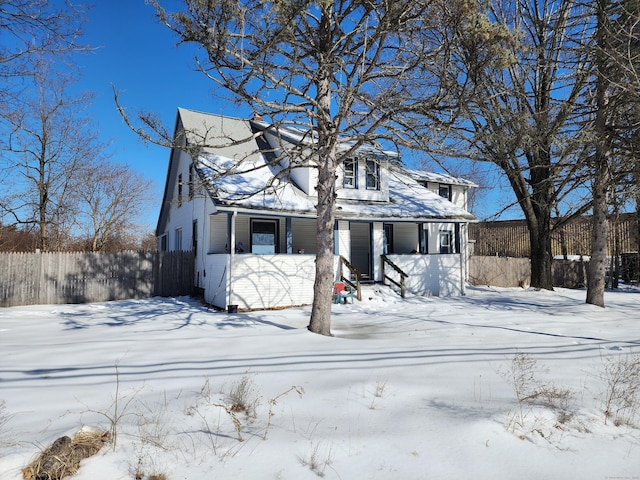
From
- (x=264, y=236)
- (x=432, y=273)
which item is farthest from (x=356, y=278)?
(x=432, y=273)

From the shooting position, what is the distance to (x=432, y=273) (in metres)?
16.6

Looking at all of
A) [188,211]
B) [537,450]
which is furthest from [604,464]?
[188,211]

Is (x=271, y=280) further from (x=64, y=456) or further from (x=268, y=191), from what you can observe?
(x=64, y=456)

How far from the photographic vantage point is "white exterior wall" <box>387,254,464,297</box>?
1623 cm

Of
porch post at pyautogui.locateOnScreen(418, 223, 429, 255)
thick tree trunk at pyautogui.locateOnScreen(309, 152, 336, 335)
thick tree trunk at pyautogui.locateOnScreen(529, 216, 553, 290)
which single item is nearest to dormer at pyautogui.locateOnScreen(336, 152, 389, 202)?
porch post at pyautogui.locateOnScreen(418, 223, 429, 255)

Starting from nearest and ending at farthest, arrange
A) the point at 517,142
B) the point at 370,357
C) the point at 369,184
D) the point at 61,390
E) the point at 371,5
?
the point at 61,390 → the point at 370,357 → the point at 371,5 → the point at 517,142 → the point at 369,184

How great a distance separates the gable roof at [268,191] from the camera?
12719mm

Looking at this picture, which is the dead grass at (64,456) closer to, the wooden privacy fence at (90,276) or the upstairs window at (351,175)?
the wooden privacy fence at (90,276)

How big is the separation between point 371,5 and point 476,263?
1856 cm

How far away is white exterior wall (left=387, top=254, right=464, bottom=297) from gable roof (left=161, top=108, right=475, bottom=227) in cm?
181

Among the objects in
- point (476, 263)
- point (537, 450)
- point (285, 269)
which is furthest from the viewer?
point (476, 263)

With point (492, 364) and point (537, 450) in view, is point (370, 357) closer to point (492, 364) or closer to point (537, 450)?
point (492, 364)

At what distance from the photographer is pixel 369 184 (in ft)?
54.5

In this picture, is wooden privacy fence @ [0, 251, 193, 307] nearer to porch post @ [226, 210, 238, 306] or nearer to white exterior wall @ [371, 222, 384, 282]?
porch post @ [226, 210, 238, 306]
